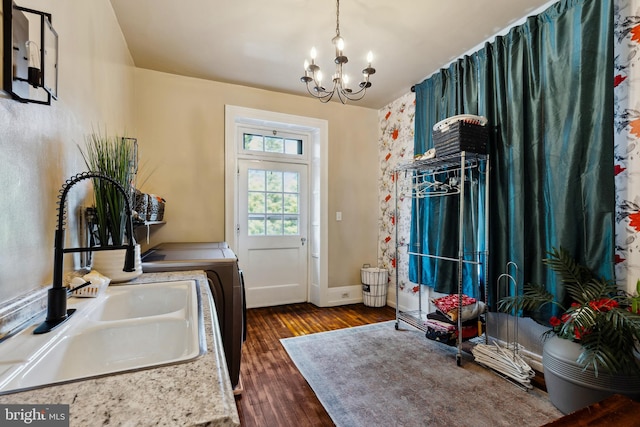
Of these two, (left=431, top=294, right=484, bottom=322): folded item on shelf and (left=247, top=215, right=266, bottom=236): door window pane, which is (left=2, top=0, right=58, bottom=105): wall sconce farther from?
(left=431, top=294, right=484, bottom=322): folded item on shelf

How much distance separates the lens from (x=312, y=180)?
3.80 metres

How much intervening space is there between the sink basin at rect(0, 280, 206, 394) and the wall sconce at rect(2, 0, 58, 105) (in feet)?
2.22

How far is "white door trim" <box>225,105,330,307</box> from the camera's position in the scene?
126 inches

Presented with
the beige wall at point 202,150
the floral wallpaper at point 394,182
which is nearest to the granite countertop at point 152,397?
the beige wall at point 202,150

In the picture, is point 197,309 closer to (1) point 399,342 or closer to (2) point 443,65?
(1) point 399,342

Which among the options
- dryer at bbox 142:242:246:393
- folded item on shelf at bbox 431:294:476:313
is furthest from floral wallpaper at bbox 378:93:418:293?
dryer at bbox 142:242:246:393

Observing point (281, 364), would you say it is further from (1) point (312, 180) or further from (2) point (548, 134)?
(2) point (548, 134)

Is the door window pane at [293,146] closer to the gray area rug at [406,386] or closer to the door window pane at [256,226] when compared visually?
the door window pane at [256,226]

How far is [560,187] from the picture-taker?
1.91 m

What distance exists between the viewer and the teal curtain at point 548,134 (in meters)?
1.73

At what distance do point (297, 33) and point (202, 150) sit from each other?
1.51 metres

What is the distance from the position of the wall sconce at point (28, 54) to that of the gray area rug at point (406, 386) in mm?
1925

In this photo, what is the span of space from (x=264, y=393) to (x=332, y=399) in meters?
0.43

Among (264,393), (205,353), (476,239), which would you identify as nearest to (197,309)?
(205,353)
